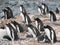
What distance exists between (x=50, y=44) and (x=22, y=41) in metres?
1.51

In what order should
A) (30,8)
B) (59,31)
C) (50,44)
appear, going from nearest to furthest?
1. (50,44)
2. (59,31)
3. (30,8)

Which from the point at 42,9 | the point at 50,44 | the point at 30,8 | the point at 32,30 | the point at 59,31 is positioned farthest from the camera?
the point at 30,8

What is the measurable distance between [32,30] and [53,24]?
12.9 feet

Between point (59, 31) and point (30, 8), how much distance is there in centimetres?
1511

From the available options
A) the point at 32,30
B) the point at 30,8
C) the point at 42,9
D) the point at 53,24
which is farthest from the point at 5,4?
the point at 32,30

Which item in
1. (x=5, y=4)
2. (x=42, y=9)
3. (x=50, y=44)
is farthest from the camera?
(x=5, y=4)

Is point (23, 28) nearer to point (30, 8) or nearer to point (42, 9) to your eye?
point (42, 9)

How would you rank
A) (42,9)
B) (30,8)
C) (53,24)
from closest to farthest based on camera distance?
(53,24) → (42,9) → (30,8)

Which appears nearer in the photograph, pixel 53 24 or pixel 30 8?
pixel 53 24

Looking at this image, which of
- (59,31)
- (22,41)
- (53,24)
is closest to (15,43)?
(22,41)

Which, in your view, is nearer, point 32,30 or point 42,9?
point 32,30

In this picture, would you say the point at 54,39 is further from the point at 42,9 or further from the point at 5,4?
the point at 5,4

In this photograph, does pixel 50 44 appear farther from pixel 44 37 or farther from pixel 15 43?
pixel 15 43

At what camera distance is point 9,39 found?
17.7 m
